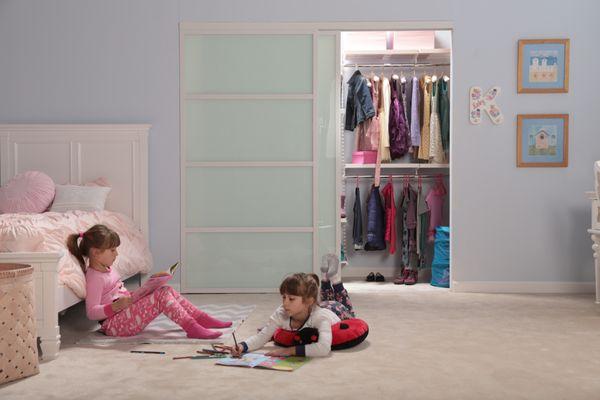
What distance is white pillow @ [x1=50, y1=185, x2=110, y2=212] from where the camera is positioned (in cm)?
497

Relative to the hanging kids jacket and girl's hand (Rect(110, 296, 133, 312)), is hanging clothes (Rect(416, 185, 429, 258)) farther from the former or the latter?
girl's hand (Rect(110, 296, 133, 312))

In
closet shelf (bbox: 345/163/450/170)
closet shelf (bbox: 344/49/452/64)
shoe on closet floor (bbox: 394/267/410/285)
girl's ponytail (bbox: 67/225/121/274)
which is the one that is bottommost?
shoe on closet floor (bbox: 394/267/410/285)

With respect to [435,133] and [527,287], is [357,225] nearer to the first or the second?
[435,133]

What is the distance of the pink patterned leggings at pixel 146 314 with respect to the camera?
143 inches

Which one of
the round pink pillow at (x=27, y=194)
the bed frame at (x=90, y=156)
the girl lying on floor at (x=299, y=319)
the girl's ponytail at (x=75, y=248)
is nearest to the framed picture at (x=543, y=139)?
the girl lying on floor at (x=299, y=319)

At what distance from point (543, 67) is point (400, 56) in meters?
1.55

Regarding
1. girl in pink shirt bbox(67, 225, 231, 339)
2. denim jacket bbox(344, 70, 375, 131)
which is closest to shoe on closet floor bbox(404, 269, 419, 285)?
denim jacket bbox(344, 70, 375, 131)

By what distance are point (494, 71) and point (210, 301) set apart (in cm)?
258

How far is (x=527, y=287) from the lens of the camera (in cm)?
540

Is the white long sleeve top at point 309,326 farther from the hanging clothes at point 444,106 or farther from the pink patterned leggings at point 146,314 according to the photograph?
the hanging clothes at point 444,106

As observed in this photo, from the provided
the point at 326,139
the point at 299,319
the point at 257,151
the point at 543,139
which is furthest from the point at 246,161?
the point at 299,319

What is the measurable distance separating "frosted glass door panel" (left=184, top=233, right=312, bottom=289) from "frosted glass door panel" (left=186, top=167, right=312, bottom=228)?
10 centimetres

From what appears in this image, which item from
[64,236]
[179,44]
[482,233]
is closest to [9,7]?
[179,44]

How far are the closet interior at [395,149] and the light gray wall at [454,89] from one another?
88cm
